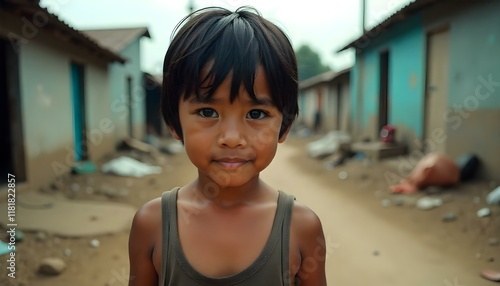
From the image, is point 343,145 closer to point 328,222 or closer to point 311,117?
point 328,222

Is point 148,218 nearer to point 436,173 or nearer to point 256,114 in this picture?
point 256,114

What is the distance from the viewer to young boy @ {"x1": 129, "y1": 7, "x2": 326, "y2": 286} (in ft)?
3.50

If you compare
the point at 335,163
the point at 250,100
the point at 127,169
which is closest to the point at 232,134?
the point at 250,100

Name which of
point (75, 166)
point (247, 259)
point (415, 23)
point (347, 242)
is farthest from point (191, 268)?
point (415, 23)

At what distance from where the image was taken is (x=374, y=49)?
10.1 meters

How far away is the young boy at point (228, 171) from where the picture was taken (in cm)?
107

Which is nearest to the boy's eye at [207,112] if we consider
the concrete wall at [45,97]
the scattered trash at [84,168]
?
the concrete wall at [45,97]

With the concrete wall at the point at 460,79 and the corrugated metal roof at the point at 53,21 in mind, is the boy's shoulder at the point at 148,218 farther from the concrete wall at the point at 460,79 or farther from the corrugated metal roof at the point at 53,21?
the concrete wall at the point at 460,79

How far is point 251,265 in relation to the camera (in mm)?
1117

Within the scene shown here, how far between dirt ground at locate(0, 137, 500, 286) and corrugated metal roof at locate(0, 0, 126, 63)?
2.40 m

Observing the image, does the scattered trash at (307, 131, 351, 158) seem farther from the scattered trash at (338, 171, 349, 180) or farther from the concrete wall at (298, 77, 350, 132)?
the concrete wall at (298, 77, 350, 132)

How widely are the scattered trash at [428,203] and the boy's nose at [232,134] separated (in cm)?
403

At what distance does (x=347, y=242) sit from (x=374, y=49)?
25.1ft

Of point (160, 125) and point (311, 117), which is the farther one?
point (311, 117)
